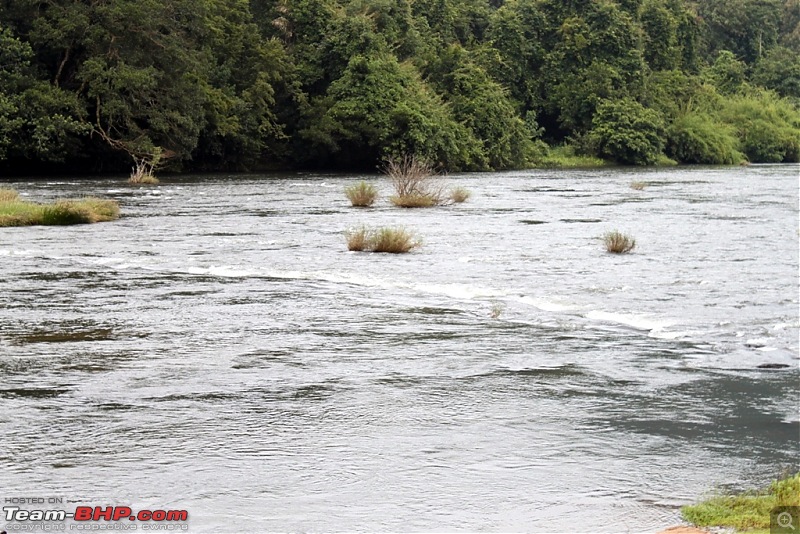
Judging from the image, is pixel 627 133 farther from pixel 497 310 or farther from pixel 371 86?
pixel 497 310

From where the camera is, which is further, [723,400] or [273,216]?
[273,216]

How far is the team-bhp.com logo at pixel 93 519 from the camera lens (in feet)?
21.4

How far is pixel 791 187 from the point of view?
46875mm

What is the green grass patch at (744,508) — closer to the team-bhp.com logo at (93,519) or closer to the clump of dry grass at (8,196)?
the team-bhp.com logo at (93,519)

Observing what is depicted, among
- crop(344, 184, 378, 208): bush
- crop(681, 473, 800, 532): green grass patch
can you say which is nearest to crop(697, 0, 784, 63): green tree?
crop(344, 184, 378, 208): bush

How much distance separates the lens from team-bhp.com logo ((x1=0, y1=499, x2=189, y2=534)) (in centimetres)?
652

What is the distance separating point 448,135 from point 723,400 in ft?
183

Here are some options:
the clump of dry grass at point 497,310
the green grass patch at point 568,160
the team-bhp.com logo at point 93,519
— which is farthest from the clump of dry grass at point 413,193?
the green grass patch at point 568,160

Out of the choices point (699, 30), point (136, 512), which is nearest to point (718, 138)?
point (699, 30)

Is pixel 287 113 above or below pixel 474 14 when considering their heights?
below

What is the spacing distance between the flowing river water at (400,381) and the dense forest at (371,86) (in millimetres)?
31088

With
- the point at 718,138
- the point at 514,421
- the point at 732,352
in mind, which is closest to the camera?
the point at 514,421

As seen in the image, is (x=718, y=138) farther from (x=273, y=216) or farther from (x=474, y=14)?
(x=273, y=216)

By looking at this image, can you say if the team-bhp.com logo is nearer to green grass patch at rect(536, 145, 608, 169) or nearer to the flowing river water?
the flowing river water
